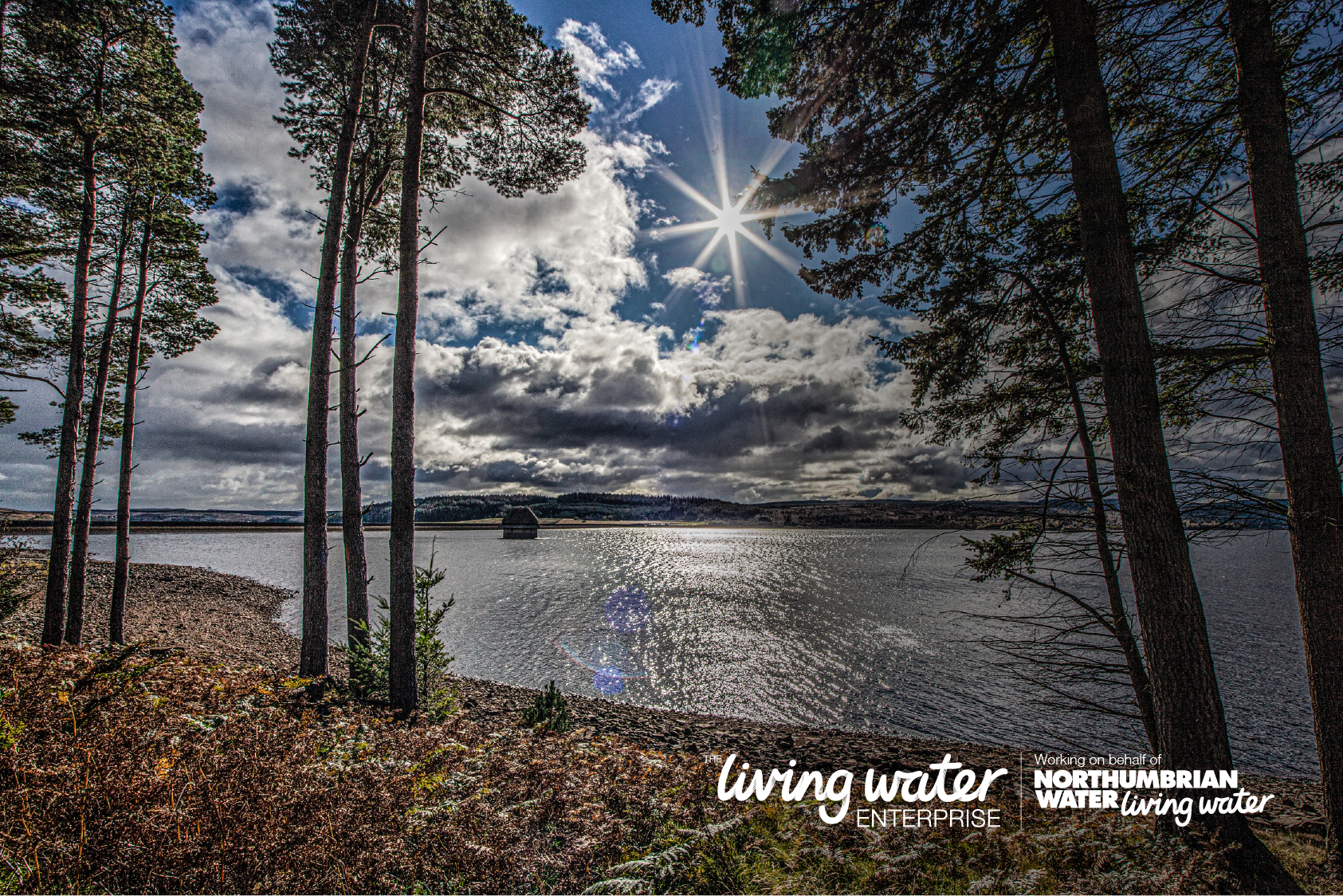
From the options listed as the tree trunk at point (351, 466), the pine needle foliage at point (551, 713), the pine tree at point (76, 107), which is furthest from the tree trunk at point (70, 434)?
the pine needle foliage at point (551, 713)

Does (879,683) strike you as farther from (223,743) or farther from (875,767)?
(223,743)

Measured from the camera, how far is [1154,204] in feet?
18.3

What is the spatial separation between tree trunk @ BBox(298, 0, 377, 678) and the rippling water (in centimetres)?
601

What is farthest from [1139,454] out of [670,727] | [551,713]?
[670,727]

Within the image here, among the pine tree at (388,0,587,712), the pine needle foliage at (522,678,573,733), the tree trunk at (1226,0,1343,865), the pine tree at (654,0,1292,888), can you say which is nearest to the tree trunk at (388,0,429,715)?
the pine tree at (388,0,587,712)

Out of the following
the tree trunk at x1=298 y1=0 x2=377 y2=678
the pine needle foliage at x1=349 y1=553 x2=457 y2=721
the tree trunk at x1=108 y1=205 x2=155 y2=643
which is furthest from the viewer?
the tree trunk at x1=108 y1=205 x2=155 y2=643

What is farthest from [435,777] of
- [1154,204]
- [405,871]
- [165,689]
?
[1154,204]

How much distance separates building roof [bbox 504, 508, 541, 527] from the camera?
113 metres

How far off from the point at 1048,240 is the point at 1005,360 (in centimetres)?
149

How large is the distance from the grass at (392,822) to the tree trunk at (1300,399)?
60.0 inches

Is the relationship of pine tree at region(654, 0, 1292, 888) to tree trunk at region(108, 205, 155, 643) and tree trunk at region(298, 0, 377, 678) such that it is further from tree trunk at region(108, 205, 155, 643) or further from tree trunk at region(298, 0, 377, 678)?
tree trunk at region(108, 205, 155, 643)

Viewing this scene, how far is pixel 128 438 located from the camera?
12.4 metres

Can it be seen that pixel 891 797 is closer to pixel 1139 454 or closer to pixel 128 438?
pixel 1139 454

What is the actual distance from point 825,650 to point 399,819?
19985 millimetres
